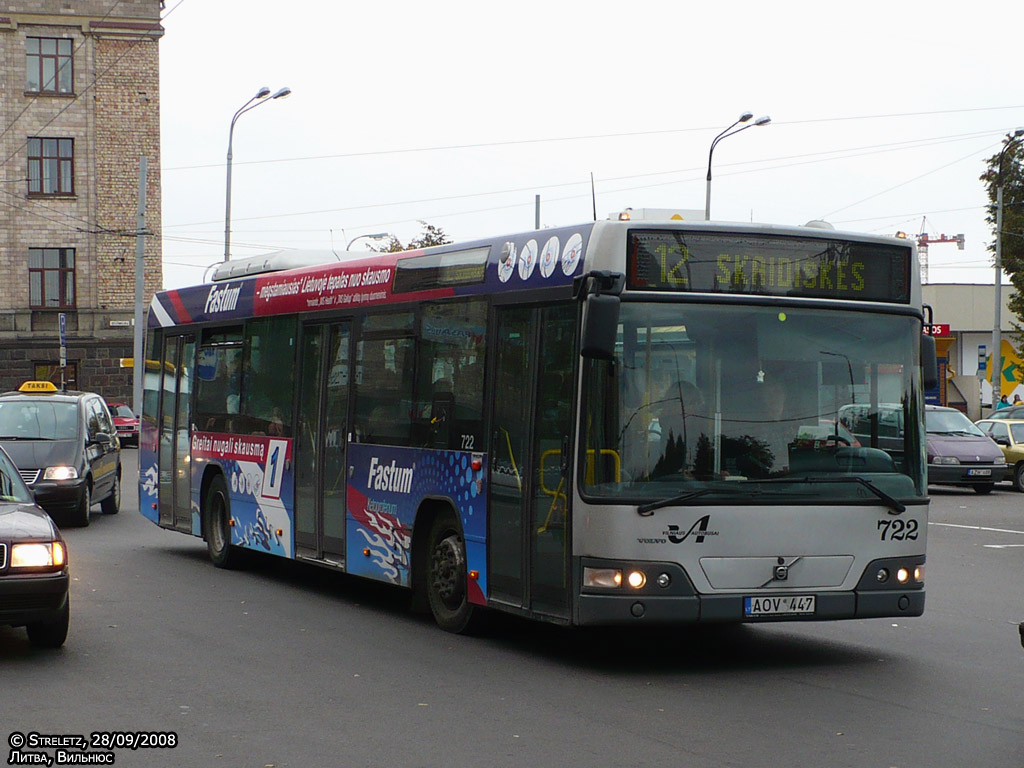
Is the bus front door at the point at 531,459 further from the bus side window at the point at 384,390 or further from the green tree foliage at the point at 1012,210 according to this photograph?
the green tree foliage at the point at 1012,210

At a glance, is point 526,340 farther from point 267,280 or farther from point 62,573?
point 267,280

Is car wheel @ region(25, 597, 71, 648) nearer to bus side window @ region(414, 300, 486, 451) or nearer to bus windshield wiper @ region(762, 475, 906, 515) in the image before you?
bus side window @ region(414, 300, 486, 451)

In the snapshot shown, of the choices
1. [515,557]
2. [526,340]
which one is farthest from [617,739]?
[526,340]

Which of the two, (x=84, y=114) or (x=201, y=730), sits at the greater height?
(x=84, y=114)

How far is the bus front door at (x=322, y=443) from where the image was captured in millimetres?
12477

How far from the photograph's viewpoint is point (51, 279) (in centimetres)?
5784

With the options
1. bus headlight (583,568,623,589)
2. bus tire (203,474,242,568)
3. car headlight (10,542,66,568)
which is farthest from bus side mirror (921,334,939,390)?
bus tire (203,474,242,568)

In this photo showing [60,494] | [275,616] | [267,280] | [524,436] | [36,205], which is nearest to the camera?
[524,436]

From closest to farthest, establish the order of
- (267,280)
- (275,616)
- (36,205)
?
(275,616) < (267,280) < (36,205)

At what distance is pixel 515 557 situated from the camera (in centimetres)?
965

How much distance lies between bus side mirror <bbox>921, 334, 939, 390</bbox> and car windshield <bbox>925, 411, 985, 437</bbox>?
2044 centimetres

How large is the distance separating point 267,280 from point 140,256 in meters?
33.4

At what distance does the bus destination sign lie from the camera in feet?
29.8

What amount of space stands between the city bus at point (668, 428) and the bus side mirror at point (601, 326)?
0.04 feet
